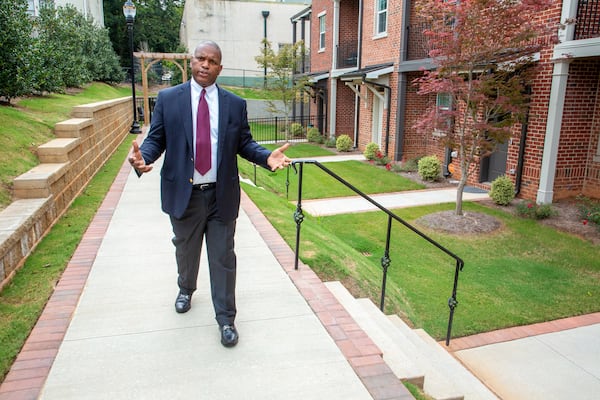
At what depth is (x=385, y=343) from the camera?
12.0 ft

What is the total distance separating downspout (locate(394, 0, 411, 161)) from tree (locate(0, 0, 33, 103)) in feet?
33.0

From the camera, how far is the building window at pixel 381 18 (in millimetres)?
16375

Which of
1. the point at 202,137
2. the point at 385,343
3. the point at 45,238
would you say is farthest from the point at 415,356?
the point at 45,238

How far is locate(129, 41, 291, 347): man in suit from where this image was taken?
313 cm

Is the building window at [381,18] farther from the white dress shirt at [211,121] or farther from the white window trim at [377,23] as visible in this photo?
the white dress shirt at [211,121]

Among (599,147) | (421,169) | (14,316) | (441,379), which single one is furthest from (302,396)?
(421,169)

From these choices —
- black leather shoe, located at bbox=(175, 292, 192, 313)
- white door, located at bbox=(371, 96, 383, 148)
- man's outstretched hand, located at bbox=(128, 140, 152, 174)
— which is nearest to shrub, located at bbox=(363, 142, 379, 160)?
white door, located at bbox=(371, 96, 383, 148)

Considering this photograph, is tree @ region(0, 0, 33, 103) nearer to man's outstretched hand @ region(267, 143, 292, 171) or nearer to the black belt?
the black belt

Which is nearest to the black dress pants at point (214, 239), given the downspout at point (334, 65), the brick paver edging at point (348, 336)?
the brick paver edging at point (348, 336)

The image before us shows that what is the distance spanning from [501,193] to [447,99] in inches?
182

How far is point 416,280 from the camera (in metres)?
6.49

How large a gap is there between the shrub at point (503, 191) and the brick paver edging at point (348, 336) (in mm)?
6573

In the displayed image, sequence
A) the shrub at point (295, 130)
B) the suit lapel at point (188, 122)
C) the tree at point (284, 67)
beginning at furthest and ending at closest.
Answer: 1. the shrub at point (295, 130)
2. the tree at point (284, 67)
3. the suit lapel at point (188, 122)

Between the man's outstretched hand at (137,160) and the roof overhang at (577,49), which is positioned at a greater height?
the roof overhang at (577,49)
